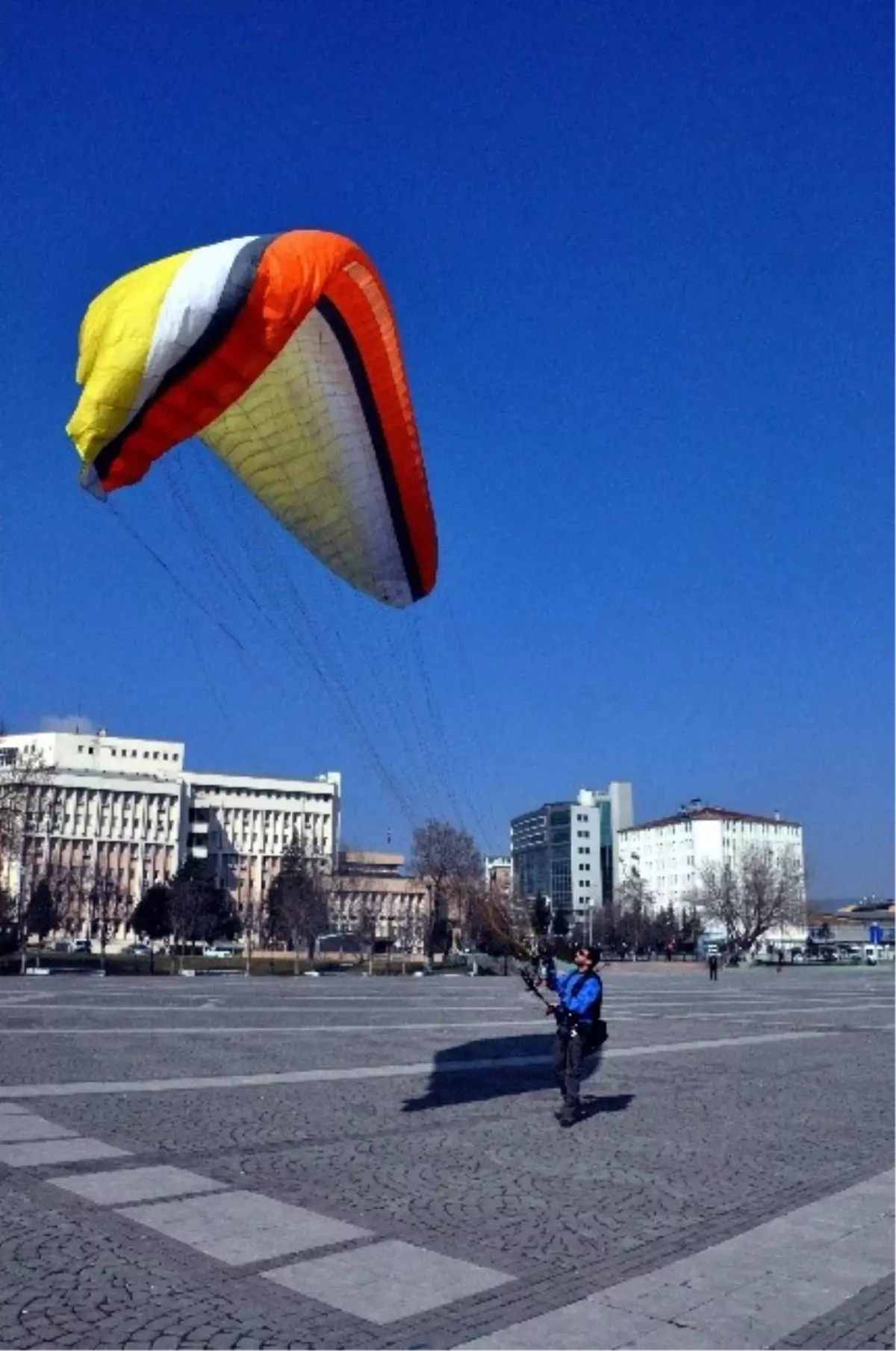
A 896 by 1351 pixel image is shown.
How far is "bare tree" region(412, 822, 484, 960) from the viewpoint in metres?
57.6

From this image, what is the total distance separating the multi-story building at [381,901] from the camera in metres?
90.4

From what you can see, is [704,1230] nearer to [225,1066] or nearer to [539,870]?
[225,1066]

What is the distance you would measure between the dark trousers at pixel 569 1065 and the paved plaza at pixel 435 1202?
359mm

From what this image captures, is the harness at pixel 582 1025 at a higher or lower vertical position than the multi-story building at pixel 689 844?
lower

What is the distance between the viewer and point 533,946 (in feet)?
37.5

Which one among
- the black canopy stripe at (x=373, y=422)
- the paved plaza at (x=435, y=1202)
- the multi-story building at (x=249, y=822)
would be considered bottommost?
the paved plaza at (x=435, y=1202)

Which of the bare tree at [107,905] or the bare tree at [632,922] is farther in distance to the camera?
the bare tree at [632,922]

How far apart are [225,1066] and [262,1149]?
5.50 meters

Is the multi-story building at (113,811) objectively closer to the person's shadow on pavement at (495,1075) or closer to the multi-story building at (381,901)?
the multi-story building at (381,901)

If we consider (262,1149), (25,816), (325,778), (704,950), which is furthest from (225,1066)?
(325,778)

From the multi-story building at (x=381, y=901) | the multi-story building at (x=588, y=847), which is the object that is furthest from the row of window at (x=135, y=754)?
the multi-story building at (x=588, y=847)

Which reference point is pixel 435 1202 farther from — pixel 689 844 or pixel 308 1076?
pixel 689 844

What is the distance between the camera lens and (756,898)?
98438mm

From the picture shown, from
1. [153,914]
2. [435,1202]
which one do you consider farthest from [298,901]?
[435,1202]
